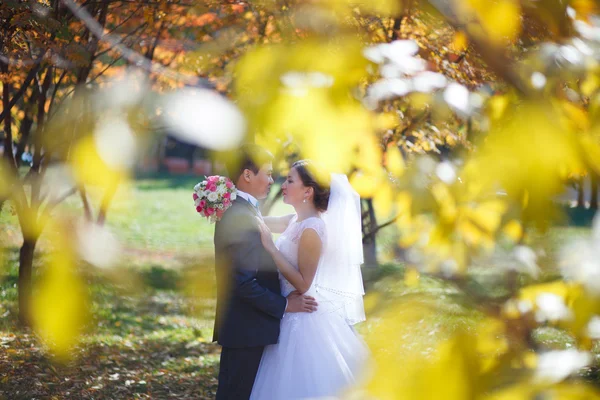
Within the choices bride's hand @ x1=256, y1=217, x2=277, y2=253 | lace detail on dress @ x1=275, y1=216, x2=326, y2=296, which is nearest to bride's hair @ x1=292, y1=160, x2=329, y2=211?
lace detail on dress @ x1=275, y1=216, x2=326, y2=296

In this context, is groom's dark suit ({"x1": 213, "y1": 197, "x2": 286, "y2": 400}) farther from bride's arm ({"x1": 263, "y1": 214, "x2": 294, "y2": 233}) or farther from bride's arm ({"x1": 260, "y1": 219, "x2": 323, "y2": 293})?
bride's arm ({"x1": 263, "y1": 214, "x2": 294, "y2": 233})

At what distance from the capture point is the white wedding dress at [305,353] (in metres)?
3.98

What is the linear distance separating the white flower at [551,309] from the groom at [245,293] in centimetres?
256

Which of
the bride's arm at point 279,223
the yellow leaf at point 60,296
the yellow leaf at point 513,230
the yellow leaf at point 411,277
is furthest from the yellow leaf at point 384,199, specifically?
the bride's arm at point 279,223

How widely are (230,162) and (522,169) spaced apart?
1.83 feet

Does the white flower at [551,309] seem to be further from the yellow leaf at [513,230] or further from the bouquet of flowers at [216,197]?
the bouquet of flowers at [216,197]

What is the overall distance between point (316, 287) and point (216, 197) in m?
0.89

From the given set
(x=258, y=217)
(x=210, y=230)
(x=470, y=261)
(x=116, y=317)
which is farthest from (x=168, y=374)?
(x=210, y=230)

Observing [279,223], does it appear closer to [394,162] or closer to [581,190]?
[394,162]

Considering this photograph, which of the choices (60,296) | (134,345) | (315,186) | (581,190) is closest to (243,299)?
(315,186)

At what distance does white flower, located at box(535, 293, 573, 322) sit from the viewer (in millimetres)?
1201

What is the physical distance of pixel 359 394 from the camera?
71 cm

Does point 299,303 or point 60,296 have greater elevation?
point 60,296

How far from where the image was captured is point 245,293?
377 cm
